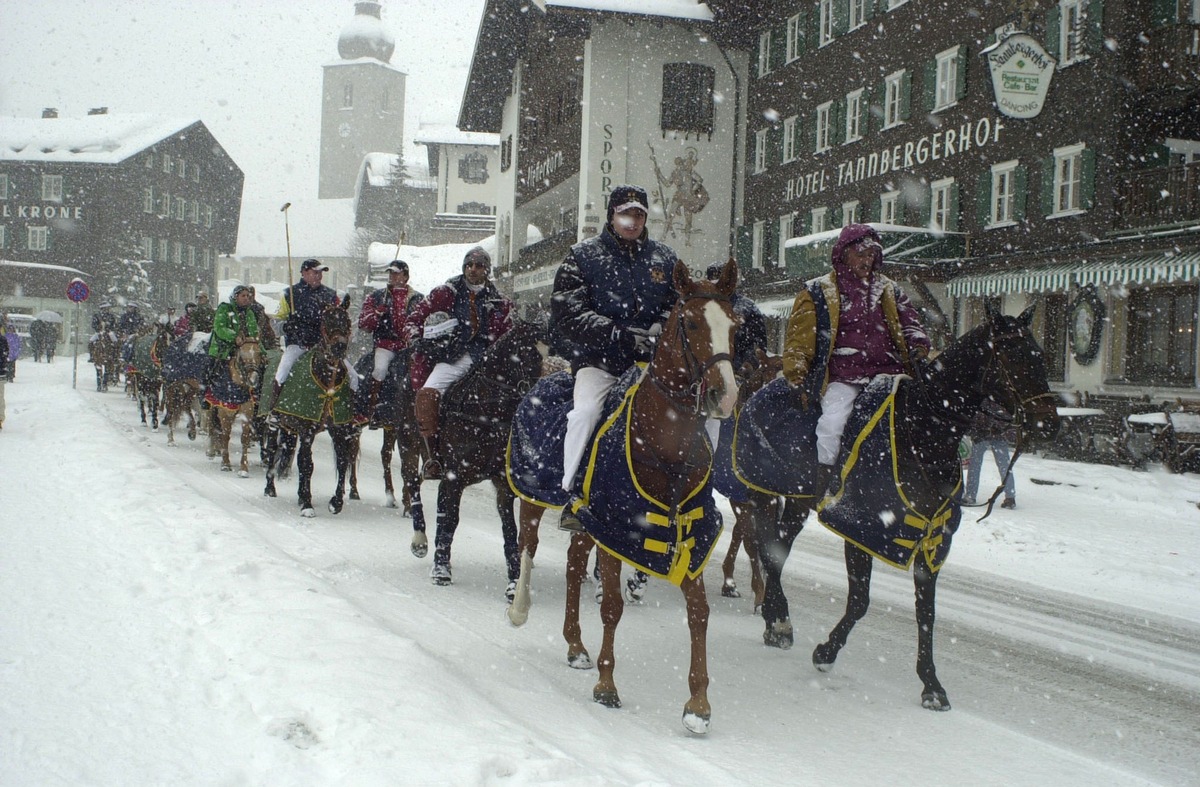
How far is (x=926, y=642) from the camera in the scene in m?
5.10

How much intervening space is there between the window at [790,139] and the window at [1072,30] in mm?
11086

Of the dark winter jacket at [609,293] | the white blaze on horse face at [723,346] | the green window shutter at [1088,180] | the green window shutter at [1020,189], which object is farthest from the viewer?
the green window shutter at [1020,189]

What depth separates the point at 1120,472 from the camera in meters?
17.1

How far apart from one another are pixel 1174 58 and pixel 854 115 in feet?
35.1

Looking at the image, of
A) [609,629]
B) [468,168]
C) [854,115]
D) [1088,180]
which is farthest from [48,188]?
[609,629]

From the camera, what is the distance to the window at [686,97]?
33031mm

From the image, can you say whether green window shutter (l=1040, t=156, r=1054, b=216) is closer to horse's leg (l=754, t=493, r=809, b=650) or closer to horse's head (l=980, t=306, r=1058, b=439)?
horse's leg (l=754, t=493, r=809, b=650)

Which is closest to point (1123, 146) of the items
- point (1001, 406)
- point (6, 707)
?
point (1001, 406)

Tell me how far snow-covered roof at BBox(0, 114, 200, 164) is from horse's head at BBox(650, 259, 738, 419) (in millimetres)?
77278

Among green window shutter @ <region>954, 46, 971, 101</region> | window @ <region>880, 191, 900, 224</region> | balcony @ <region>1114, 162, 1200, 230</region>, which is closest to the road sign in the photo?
window @ <region>880, 191, 900, 224</region>

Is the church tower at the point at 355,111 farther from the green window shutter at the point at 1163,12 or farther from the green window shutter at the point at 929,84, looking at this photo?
the green window shutter at the point at 1163,12

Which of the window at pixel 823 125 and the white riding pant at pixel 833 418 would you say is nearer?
the white riding pant at pixel 833 418

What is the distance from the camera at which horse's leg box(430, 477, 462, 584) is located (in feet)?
24.4

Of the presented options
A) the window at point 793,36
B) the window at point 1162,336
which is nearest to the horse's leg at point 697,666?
the window at point 1162,336
